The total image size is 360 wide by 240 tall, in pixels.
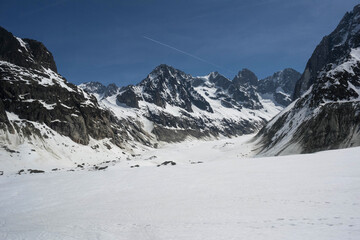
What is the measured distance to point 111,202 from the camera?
1772cm

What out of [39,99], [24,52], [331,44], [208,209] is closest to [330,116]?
[208,209]

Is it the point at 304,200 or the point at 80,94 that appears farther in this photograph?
the point at 80,94

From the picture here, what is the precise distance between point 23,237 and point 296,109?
8572 cm

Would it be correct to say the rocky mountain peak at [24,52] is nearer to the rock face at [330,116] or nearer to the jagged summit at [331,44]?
the rock face at [330,116]

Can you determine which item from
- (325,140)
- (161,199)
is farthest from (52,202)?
(325,140)

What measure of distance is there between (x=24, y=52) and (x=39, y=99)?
122 feet

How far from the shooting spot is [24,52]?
378 feet

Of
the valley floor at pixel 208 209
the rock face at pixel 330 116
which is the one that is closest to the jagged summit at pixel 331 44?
the rock face at pixel 330 116

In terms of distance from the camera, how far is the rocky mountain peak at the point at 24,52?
111312mm

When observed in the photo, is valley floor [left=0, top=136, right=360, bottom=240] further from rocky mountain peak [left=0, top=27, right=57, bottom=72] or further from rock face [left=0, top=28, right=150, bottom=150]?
rocky mountain peak [left=0, top=27, right=57, bottom=72]

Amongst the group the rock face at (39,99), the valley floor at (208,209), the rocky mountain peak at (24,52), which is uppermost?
the rocky mountain peak at (24,52)

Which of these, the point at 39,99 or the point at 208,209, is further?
the point at 39,99

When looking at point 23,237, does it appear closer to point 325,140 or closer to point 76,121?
point 325,140

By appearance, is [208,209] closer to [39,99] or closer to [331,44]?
[39,99]
